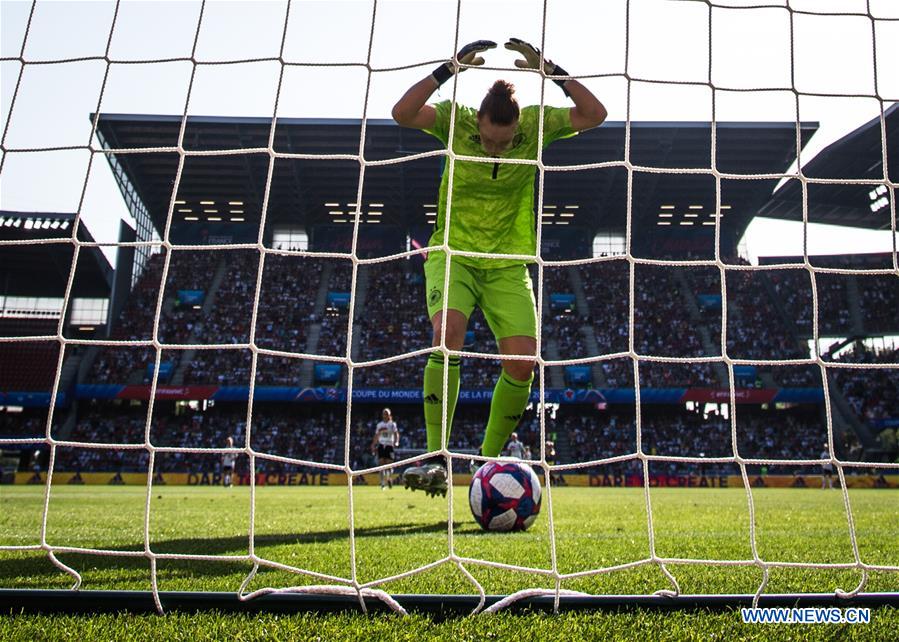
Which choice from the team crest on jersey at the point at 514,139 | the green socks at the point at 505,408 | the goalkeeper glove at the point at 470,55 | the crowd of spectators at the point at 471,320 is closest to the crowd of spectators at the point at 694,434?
the crowd of spectators at the point at 471,320

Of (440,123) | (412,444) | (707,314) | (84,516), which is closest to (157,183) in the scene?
(412,444)

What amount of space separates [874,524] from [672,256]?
2418 centimetres

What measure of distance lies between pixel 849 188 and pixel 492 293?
82.2 ft

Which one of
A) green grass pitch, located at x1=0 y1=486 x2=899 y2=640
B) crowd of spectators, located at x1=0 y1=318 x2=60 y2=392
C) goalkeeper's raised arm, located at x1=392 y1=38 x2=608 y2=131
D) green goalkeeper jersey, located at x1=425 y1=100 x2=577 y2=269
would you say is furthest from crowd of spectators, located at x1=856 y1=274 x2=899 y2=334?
crowd of spectators, located at x1=0 y1=318 x2=60 y2=392

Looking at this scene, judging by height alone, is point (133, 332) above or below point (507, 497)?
above

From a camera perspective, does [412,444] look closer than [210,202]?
No

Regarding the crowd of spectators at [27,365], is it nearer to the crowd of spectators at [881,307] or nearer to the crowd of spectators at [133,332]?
the crowd of spectators at [133,332]

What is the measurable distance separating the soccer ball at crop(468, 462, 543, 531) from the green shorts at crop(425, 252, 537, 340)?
3.54 feet

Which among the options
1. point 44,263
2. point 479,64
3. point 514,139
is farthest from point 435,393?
point 44,263

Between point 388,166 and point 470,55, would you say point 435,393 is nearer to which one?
point 470,55

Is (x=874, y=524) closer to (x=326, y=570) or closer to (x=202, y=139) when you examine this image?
(x=326, y=570)

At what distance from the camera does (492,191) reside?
4172 millimetres

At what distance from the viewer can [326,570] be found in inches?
122

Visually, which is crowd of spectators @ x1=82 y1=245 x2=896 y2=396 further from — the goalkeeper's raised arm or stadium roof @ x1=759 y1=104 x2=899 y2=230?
the goalkeeper's raised arm
